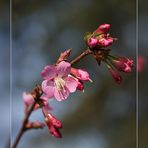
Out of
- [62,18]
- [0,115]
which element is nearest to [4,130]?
[0,115]

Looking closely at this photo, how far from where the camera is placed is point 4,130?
1.26 metres

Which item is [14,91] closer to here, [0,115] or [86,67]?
[0,115]

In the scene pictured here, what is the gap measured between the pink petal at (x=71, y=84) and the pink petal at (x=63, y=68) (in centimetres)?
2

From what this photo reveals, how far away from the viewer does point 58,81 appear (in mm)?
1062

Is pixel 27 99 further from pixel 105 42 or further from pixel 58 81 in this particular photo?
pixel 105 42

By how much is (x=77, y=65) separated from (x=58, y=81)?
25cm

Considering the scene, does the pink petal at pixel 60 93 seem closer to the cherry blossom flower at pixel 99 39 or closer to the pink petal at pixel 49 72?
the pink petal at pixel 49 72

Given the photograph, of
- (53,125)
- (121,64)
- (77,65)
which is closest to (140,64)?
(77,65)

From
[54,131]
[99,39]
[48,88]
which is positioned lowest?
[54,131]

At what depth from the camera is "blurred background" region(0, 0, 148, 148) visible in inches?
51.0

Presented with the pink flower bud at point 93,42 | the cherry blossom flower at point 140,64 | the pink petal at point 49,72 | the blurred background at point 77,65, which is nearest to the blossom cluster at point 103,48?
the pink flower bud at point 93,42

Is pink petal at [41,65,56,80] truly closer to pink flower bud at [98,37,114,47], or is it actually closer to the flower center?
the flower center

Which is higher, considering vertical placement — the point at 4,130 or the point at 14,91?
the point at 14,91

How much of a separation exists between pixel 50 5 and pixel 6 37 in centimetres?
20
